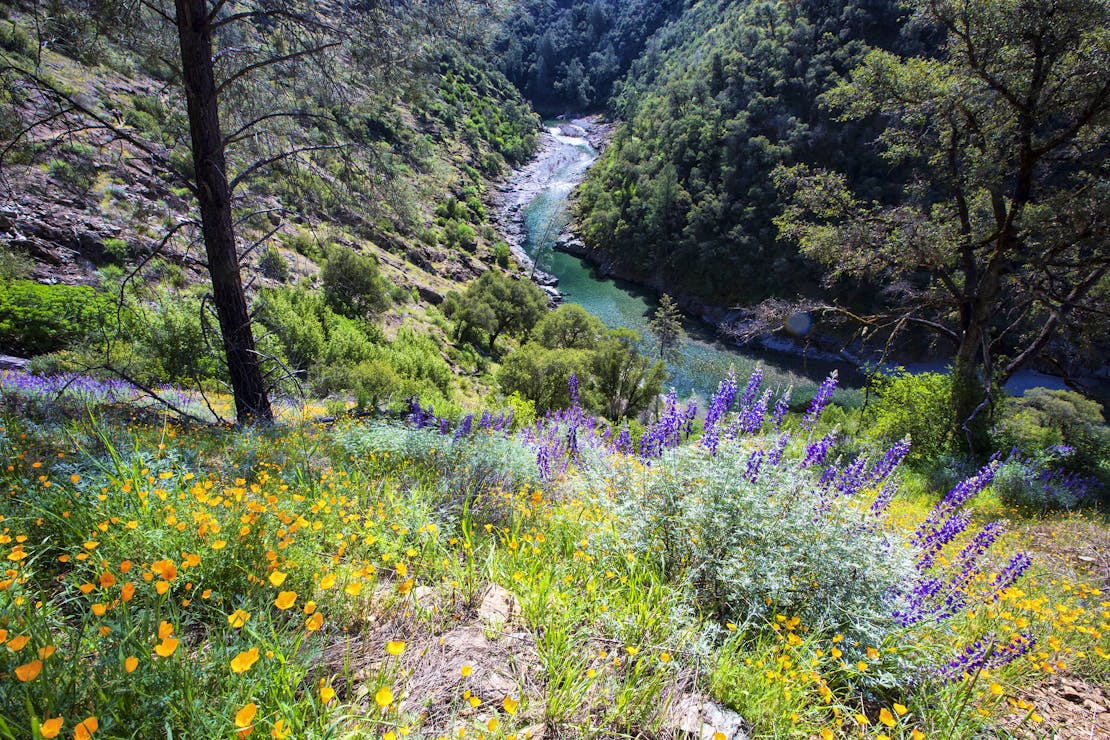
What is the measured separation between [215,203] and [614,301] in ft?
139

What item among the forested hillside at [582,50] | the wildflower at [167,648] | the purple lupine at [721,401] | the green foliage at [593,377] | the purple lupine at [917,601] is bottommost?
the green foliage at [593,377]

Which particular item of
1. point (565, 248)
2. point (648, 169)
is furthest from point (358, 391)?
point (648, 169)

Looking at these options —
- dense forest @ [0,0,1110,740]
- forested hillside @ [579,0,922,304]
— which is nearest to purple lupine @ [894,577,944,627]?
dense forest @ [0,0,1110,740]

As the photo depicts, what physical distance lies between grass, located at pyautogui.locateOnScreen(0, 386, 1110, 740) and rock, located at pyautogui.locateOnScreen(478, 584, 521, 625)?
6cm

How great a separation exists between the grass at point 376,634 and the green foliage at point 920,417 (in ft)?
25.3

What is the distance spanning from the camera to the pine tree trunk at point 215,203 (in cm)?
405

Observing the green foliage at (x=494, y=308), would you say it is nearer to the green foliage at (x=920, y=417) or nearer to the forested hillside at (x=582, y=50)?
the green foliage at (x=920, y=417)

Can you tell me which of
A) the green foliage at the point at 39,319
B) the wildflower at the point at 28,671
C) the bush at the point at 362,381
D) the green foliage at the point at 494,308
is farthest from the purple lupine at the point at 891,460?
the green foliage at the point at 494,308

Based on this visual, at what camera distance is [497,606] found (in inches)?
93.0

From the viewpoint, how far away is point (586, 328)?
2900 centimetres

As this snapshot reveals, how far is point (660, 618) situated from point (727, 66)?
62794mm

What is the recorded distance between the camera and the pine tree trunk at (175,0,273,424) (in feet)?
13.3

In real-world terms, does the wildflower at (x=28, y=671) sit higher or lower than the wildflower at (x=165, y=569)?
higher

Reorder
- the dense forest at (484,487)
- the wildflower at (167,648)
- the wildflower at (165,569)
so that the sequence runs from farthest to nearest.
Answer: the dense forest at (484,487) < the wildflower at (165,569) < the wildflower at (167,648)
